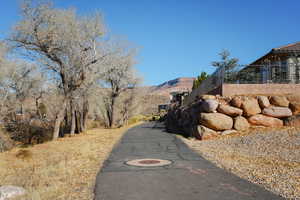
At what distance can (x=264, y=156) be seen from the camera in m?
9.44

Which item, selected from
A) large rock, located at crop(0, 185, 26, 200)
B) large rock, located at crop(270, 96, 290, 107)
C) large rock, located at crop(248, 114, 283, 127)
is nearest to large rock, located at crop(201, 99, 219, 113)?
large rock, located at crop(248, 114, 283, 127)

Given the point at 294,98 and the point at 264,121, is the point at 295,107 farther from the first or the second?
the point at 264,121

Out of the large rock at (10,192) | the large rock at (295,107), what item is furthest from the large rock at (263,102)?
the large rock at (10,192)

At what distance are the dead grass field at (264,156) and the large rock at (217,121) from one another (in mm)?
778

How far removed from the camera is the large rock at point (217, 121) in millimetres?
14406

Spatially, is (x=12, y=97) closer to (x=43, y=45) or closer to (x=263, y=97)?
(x=43, y=45)

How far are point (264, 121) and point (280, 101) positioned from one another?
1.48 metres

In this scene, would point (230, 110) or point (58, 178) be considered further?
point (230, 110)

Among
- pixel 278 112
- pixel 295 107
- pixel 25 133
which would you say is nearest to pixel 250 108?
pixel 278 112

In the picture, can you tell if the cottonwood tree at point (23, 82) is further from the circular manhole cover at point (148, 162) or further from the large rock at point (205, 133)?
the circular manhole cover at point (148, 162)

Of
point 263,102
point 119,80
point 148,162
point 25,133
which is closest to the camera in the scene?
point 148,162

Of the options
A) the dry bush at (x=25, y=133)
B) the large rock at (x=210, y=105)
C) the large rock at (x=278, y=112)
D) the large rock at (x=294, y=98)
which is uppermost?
the large rock at (x=294, y=98)

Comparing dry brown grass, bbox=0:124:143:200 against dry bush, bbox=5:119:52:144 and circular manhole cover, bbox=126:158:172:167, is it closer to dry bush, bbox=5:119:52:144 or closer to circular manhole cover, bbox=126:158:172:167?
circular manhole cover, bbox=126:158:172:167

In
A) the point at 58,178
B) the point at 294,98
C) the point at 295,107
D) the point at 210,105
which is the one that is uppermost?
the point at 294,98
